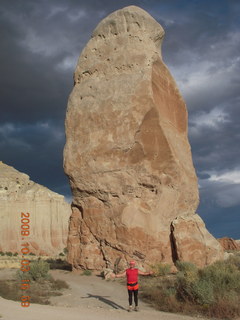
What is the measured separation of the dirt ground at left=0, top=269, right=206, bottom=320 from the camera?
6840 millimetres

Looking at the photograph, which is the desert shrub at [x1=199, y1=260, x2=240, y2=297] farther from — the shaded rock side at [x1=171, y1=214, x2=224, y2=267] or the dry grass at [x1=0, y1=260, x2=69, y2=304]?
the dry grass at [x1=0, y1=260, x2=69, y2=304]

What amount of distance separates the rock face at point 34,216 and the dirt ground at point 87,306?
95.4ft

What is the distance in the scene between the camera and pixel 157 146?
1336 centimetres

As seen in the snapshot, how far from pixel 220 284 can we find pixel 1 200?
121 ft

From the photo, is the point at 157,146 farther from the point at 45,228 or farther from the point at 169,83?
the point at 45,228

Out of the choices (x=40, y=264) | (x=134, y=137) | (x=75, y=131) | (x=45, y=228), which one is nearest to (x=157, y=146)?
(x=134, y=137)

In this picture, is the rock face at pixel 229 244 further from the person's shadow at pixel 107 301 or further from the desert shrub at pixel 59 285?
the person's shadow at pixel 107 301

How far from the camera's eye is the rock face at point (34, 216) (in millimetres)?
40281

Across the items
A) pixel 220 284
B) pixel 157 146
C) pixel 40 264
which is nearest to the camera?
pixel 220 284

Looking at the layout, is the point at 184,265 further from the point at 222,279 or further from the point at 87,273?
the point at 87,273

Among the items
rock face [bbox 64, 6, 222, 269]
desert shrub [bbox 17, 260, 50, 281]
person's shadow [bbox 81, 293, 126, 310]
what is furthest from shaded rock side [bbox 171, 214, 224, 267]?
desert shrub [bbox 17, 260, 50, 281]

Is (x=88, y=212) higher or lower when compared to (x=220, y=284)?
higher

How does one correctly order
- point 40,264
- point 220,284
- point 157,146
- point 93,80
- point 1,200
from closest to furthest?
1. point 220,284
2. point 40,264
3. point 157,146
4. point 93,80
5. point 1,200

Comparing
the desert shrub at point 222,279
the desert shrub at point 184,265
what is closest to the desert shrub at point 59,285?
the desert shrub at point 184,265
